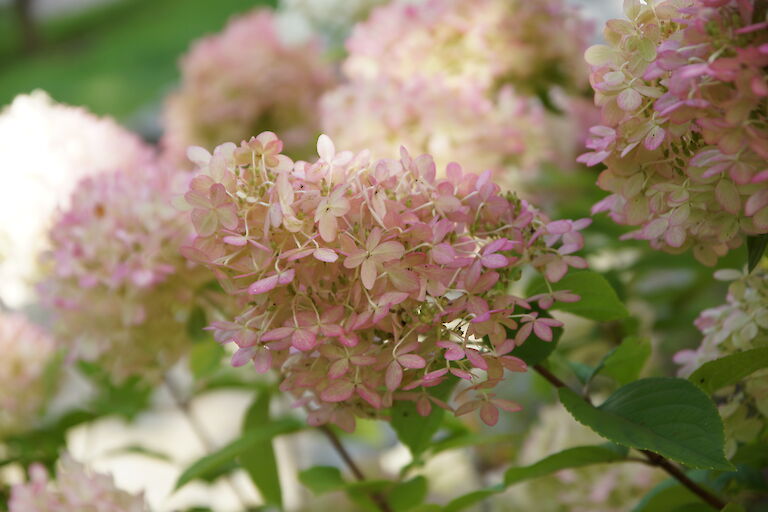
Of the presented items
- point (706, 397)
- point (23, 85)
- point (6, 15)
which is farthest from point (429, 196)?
point (6, 15)

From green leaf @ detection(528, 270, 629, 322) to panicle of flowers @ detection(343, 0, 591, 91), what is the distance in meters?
0.47

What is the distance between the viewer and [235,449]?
0.61m

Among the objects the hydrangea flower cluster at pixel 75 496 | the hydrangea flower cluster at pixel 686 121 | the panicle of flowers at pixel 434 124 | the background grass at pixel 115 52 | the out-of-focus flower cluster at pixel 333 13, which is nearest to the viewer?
the hydrangea flower cluster at pixel 686 121

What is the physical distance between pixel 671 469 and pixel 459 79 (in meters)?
0.55

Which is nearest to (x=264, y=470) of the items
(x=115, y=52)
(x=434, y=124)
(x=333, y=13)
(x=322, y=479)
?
(x=322, y=479)

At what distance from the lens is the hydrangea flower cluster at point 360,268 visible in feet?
1.33

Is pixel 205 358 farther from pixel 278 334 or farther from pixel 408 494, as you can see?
pixel 278 334

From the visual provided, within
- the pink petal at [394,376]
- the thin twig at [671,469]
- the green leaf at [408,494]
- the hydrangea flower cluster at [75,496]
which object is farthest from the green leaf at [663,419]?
the hydrangea flower cluster at [75,496]

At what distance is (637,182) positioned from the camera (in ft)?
1.44

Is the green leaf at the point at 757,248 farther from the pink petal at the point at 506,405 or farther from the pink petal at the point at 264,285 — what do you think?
the pink petal at the point at 264,285

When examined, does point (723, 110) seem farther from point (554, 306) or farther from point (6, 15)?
point (6, 15)

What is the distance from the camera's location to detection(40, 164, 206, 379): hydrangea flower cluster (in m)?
0.65

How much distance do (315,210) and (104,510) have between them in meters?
0.31

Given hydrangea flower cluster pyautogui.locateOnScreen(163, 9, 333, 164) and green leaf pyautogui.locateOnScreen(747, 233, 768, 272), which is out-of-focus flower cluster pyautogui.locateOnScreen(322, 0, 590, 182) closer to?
hydrangea flower cluster pyautogui.locateOnScreen(163, 9, 333, 164)
